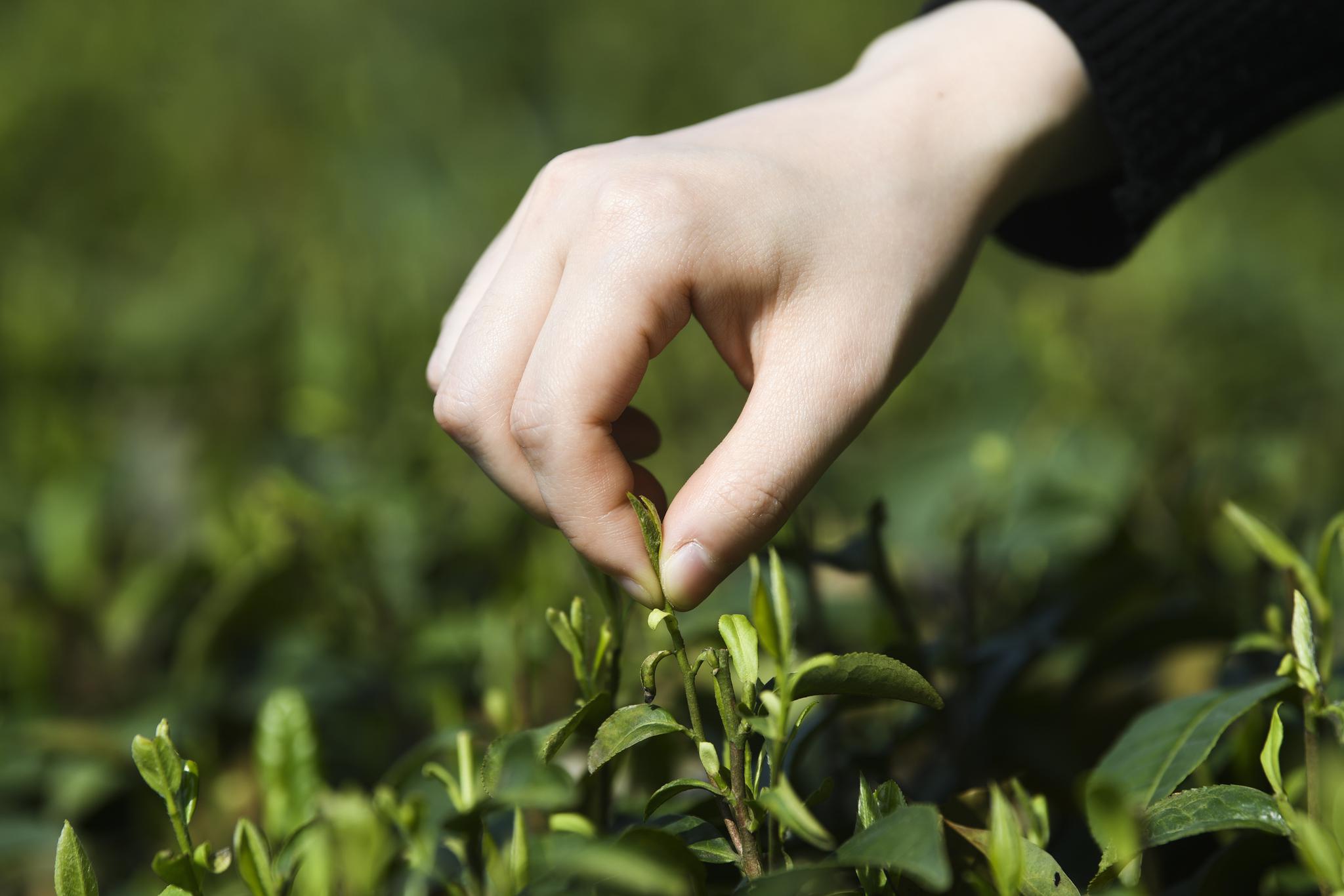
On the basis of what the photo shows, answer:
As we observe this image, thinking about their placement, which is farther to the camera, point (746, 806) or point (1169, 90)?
point (1169, 90)

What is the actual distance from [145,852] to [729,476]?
103 centimetres

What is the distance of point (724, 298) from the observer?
92 cm

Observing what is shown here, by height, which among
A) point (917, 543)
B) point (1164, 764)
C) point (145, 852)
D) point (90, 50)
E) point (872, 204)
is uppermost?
point (90, 50)

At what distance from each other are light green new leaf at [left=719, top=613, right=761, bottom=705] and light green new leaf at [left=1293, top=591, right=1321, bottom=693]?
0.39 m

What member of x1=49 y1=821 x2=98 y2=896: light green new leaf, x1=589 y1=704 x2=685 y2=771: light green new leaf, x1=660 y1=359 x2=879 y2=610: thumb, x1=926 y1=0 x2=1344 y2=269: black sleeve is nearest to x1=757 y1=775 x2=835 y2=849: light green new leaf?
x1=589 y1=704 x2=685 y2=771: light green new leaf

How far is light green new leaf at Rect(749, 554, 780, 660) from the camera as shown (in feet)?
2.33

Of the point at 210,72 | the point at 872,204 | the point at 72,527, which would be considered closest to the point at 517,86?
the point at 210,72

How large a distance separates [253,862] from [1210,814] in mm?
667

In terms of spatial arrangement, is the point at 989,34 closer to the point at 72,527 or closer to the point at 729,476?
the point at 729,476

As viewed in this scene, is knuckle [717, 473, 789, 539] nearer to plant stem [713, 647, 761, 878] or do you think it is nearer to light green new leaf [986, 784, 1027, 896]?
plant stem [713, 647, 761, 878]

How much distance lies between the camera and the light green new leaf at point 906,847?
0.61m

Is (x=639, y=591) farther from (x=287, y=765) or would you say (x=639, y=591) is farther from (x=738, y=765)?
(x=287, y=765)

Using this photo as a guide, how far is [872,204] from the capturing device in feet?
3.25


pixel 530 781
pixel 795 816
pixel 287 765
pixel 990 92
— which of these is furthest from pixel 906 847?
pixel 990 92
